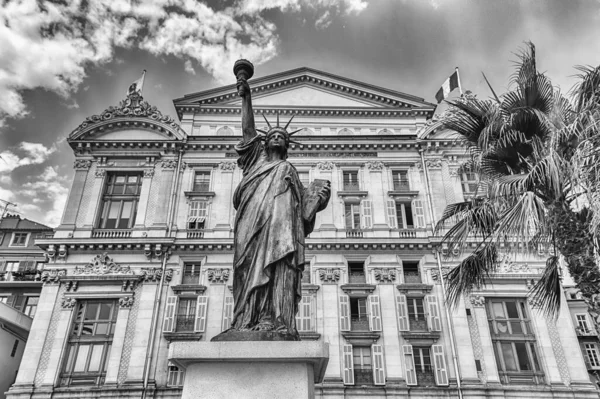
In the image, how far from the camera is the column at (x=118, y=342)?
2094 cm

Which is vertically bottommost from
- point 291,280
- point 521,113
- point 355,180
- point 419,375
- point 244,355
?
point 244,355

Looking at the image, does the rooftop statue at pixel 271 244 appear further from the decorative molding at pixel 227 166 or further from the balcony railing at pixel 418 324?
the decorative molding at pixel 227 166

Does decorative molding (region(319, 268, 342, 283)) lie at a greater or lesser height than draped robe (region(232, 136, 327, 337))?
greater

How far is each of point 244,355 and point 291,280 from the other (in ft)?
3.99

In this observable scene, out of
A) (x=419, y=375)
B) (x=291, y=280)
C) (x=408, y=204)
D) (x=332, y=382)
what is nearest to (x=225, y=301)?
(x=332, y=382)

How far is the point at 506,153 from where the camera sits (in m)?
11.6

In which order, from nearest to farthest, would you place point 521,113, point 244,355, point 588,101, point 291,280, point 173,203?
point 244,355 → point 291,280 → point 588,101 → point 521,113 → point 173,203

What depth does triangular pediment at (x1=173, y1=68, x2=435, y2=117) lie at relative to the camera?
30.6 m

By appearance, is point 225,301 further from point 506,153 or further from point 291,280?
point 291,280

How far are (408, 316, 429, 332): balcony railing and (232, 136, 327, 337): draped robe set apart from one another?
1827 centimetres

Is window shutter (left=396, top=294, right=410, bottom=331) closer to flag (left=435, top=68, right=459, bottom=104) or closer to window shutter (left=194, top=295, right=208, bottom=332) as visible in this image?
window shutter (left=194, top=295, right=208, bottom=332)

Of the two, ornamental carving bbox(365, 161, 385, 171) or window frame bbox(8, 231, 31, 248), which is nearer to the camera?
ornamental carving bbox(365, 161, 385, 171)

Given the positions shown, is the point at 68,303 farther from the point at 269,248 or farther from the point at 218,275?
the point at 269,248

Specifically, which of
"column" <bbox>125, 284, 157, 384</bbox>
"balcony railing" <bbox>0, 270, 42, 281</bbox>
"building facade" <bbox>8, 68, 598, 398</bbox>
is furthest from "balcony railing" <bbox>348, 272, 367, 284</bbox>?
"balcony railing" <bbox>0, 270, 42, 281</bbox>
